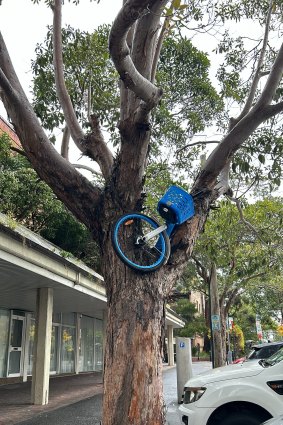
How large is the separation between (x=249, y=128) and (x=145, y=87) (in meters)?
1.69

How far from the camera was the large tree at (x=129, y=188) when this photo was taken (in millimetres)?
4270

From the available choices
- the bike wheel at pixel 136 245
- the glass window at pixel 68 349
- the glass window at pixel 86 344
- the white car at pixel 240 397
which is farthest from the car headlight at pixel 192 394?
the glass window at pixel 86 344

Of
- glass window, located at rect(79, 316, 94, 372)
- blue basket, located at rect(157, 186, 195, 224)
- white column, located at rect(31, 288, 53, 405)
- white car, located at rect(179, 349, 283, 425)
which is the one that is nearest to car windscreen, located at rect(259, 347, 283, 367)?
white car, located at rect(179, 349, 283, 425)

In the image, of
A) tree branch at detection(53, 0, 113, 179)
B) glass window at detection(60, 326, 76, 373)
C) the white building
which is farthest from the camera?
glass window at detection(60, 326, 76, 373)

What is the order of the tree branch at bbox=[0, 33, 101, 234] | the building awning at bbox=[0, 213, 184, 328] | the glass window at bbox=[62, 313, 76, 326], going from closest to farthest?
the tree branch at bbox=[0, 33, 101, 234] → the building awning at bbox=[0, 213, 184, 328] → the glass window at bbox=[62, 313, 76, 326]

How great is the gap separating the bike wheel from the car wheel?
1.98 m

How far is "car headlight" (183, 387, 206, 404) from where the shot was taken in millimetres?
5402

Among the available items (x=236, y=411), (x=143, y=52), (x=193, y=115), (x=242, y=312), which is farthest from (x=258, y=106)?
(x=242, y=312)

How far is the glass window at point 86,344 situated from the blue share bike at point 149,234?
56.7ft

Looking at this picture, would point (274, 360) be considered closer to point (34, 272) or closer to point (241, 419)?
point (241, 419)

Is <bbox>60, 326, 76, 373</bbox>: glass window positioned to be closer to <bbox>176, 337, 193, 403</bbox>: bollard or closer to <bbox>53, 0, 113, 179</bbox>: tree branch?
<bbox>176, 337, 193, 403</bbox>: bollard

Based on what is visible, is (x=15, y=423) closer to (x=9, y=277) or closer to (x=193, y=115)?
(x=9, y=277)

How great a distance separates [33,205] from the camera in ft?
40.4

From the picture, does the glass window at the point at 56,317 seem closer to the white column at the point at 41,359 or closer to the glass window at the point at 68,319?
the glass window at the point at 68,319
